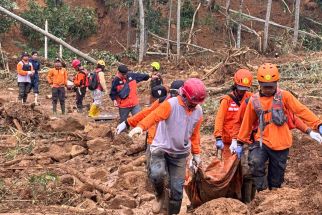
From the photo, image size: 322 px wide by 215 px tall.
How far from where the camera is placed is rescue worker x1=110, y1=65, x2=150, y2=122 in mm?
11820

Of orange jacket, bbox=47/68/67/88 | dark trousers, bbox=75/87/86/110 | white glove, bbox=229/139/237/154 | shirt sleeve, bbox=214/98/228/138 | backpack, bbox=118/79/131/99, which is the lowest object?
dark trousers, bbox=75/87/86/110

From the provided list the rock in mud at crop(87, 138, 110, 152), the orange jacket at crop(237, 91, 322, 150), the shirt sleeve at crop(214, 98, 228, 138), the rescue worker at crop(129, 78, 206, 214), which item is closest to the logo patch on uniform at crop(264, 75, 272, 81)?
the orange jacket at crop(237, 91, 322, 150)

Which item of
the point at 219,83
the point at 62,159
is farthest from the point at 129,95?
the point at 219,83

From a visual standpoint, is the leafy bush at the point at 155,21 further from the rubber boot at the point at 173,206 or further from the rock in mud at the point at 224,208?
the rock in mud at the point at 224,208

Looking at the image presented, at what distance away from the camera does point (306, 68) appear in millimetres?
17453

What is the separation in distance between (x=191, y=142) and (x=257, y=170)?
2.58 ft

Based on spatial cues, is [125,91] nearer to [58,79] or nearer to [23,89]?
[58,79]

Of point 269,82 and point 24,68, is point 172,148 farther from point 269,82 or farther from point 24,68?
point 24,68

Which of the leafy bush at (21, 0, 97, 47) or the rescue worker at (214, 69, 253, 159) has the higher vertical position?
the rescue worker at (214, 69, 253, 159)

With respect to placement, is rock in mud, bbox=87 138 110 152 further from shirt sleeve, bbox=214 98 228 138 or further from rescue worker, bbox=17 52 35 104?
rescue worker, bbox=17 52 35 104

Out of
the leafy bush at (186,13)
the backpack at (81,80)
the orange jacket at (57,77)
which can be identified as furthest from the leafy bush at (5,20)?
the orange jacket at (57,77)

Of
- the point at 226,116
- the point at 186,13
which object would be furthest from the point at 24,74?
A: the point at 186,13

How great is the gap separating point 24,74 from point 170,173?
9.91 metres

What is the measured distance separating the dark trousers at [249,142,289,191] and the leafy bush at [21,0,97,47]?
80.9 ft
